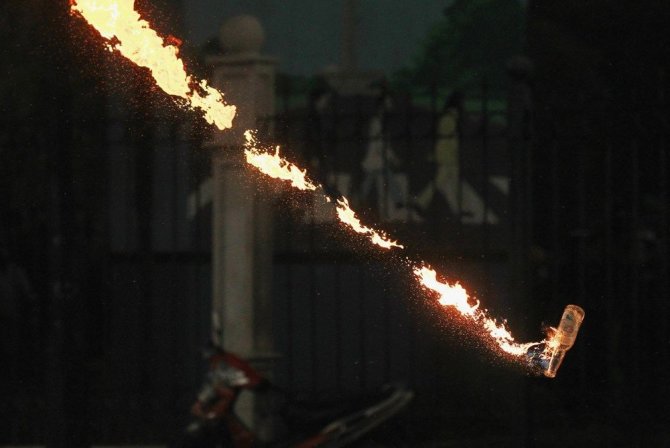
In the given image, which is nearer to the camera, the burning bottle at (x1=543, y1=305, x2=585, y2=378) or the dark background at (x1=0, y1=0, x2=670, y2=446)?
the burning bottle at (x1=543, y1=305, x2=585, y2=378)

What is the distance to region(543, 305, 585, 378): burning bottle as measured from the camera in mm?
4398

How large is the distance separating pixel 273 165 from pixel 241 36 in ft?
2.54

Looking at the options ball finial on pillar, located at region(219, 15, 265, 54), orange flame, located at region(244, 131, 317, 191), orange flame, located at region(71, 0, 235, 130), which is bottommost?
orange flame, located at region(244, 131, 317, 191)

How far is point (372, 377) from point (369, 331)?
1163mm

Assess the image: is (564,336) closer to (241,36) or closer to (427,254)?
(427,254)

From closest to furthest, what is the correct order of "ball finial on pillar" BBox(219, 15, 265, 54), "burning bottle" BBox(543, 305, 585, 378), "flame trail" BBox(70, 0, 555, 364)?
"burning bottle" BBox(543, 305, 585, 378)
"flame trail" BBox(70, 0, 555, 364)
"ball finial on pillar" BBox(219, 15, 265, 54)

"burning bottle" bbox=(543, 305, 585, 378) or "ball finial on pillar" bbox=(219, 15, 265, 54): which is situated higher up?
"ball finial on pillar" bbox=(219, 15, 265, 54)

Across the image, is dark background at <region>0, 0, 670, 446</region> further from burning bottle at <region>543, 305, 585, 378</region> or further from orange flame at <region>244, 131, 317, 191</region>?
burning bottle at <region>543, 305, 585, 378</region>

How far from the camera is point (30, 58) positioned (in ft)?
33.0

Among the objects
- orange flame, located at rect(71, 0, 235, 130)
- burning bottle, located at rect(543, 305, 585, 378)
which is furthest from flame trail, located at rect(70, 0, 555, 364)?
burning bottle, located at rect(543, 305, 585, 378)

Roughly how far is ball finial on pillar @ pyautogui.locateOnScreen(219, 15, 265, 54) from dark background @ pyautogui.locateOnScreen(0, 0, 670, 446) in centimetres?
34

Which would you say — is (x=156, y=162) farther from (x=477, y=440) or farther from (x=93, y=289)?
(x=477, y=440)

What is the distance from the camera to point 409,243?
827 cm

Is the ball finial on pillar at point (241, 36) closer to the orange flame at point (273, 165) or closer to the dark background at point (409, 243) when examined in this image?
the dark background at point (409, 243)
